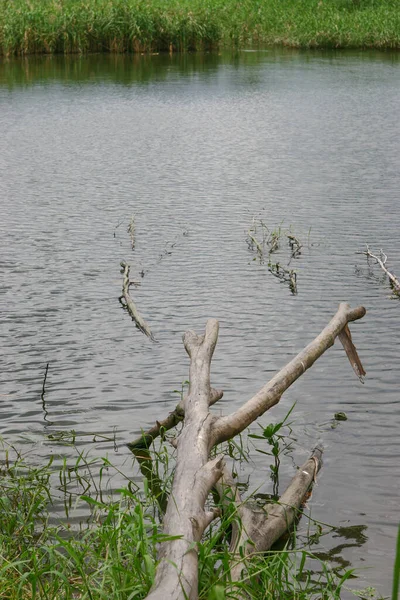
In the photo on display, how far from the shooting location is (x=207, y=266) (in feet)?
38.6

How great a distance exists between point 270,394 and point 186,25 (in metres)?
31.4

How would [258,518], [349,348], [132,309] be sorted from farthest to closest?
A: [132,309], [349,348], [258,518]

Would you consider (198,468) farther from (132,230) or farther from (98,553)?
(132,230)

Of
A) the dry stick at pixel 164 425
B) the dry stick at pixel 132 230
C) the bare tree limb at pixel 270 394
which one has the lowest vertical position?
the dry stick at pixel 132 230

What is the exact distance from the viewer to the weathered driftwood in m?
4.30

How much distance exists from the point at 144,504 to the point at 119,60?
2984 centimetres

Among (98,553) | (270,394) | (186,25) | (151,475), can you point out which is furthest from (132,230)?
(186,25)

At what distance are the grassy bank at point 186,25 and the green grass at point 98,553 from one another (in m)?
28.7

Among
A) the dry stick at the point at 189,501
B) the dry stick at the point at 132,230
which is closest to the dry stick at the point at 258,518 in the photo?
the dry stick at the point at 189,501

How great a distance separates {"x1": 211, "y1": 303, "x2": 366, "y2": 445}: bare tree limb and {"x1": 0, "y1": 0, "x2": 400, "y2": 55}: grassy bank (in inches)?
1100

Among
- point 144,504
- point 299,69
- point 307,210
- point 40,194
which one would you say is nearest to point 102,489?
point 144,504

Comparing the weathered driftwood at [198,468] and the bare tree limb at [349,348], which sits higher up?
the weathered driftwood at [198,468]

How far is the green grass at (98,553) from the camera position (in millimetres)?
4512

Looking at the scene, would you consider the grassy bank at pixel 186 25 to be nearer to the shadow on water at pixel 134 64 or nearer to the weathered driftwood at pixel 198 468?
the shadow on water at pixel 134 64
